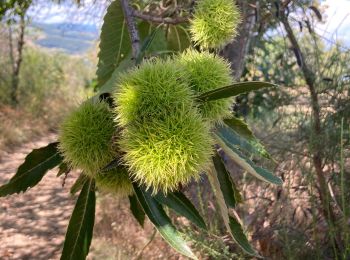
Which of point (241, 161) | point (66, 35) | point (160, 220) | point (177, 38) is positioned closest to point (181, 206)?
point (160, 220)

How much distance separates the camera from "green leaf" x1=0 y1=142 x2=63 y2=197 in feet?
3.84

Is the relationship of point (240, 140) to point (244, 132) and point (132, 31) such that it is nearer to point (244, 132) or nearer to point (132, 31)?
point (244, 132)

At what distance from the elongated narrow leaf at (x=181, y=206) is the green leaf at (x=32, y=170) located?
0.32 metres

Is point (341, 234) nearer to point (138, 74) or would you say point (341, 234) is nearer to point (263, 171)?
point (263, 171)

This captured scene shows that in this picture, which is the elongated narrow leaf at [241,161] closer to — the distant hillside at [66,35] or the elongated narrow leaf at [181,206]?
the elongated narrow leaf at [181,206]

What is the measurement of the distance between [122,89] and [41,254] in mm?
2855

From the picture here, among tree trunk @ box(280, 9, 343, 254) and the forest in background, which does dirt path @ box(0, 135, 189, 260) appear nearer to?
the forest in background

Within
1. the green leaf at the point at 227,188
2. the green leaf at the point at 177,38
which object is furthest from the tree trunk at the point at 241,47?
the green leaf at the point at 227,188

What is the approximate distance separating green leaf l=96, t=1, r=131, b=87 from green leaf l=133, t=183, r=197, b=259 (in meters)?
0.65

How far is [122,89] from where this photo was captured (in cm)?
95

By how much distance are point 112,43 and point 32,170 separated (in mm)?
641

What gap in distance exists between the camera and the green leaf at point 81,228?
3.89 feet

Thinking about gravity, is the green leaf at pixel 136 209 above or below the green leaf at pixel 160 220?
below

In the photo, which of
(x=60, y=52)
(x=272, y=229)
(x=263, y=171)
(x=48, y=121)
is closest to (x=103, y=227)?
(x=272, y=229)
